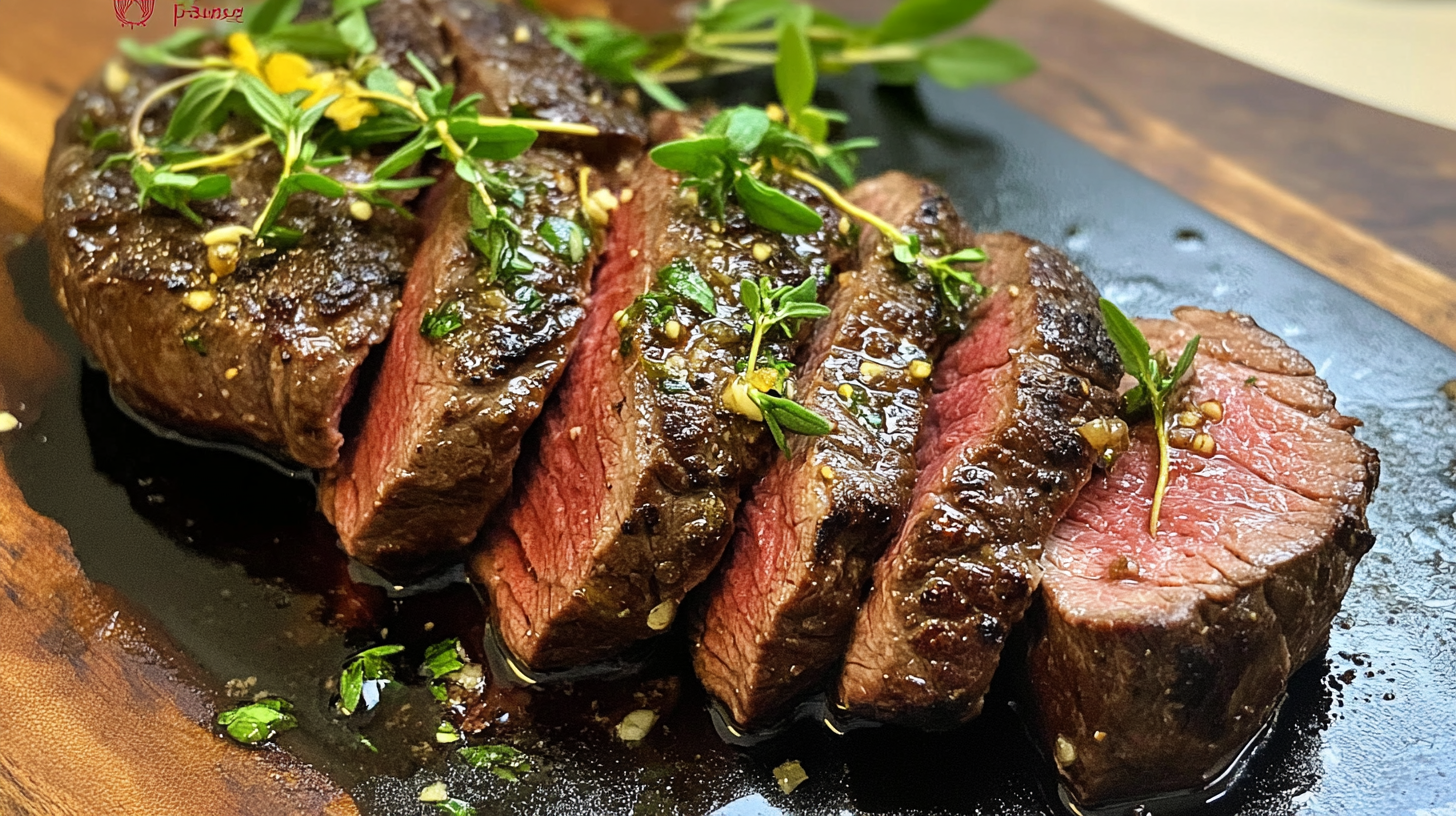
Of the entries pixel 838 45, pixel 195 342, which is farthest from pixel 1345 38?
pixel 195 342

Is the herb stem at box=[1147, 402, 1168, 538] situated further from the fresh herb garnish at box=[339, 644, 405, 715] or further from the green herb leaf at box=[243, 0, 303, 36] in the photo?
the green herb leaf at box=[243, 0, 303, 36]

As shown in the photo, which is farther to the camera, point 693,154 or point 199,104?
point 199,104

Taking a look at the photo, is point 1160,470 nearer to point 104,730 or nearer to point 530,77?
point 530,77

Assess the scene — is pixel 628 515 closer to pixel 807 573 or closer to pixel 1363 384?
pixel 807 573

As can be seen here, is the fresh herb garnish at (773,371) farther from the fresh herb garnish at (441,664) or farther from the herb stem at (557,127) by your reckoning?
the fresh herb garnish at (441,664)

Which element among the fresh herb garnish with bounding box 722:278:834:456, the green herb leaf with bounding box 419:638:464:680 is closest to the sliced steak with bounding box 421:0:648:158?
the fresh herb garnish with bounding box 722:278:834:456

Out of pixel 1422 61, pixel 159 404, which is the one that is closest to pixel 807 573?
pixel 159 404
